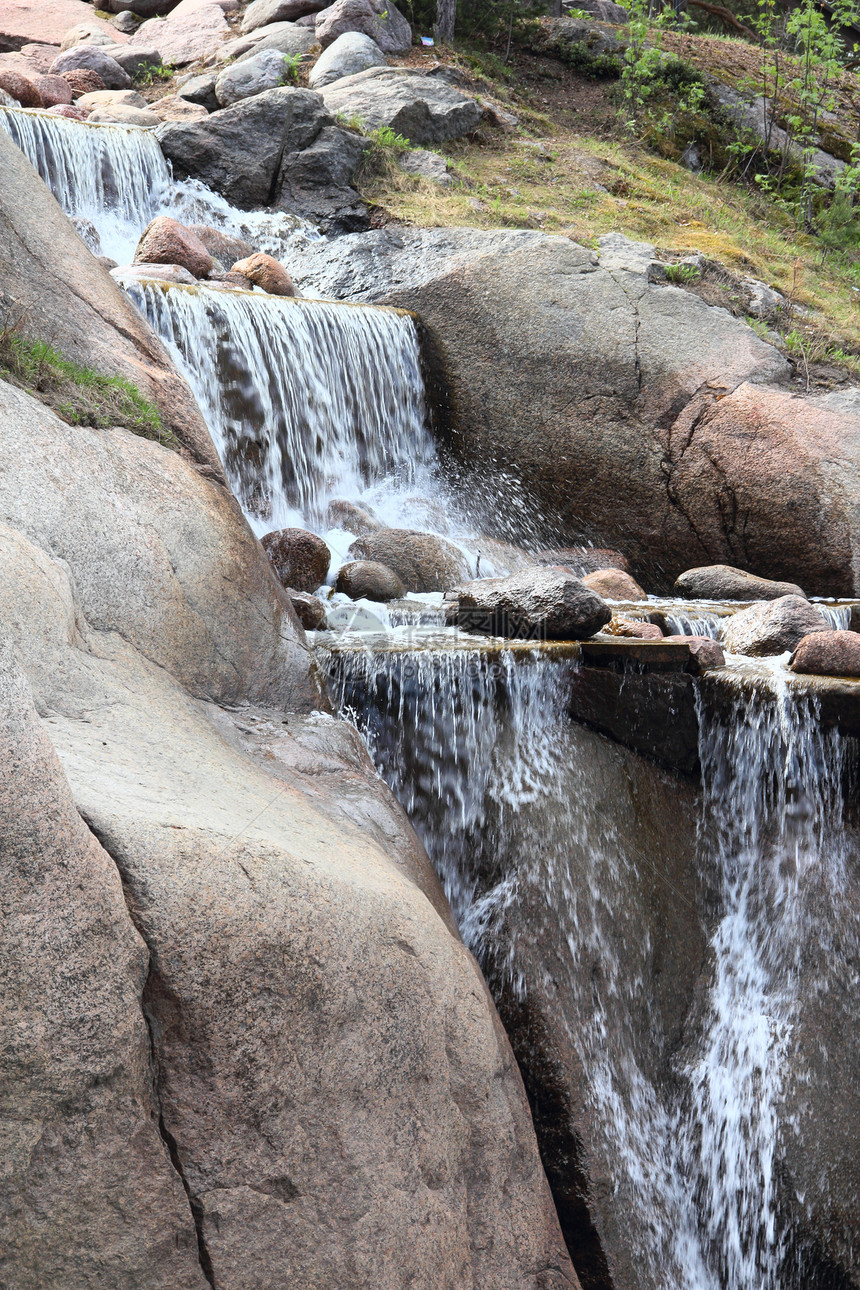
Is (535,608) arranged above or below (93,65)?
below

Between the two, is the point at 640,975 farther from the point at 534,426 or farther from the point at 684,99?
the point at 684,99

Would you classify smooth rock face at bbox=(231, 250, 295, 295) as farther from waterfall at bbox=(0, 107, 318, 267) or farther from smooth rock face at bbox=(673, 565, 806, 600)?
smooth rock face at bbox=(673, 565, 806, 600)

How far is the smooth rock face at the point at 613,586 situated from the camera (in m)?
7.10

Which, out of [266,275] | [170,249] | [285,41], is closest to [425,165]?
[285,41]

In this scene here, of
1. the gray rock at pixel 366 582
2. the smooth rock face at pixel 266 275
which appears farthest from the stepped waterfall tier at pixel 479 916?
the smooth rock face at pixel 266 275

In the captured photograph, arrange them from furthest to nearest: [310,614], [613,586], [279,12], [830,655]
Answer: [279,12], [613,586], [310,614], [830,655]

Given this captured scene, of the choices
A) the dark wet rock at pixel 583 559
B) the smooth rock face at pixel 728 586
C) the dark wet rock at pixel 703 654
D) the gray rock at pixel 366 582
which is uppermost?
the dark wet rock at pixel 703 654

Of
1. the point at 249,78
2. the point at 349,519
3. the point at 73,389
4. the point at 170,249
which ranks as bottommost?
the point at 349,519

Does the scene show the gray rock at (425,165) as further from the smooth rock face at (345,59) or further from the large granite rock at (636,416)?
the large granite rock at (636,416)

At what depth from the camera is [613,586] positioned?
713 centimetres

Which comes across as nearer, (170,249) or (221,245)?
(170,249)

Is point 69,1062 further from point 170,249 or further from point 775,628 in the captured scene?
point 170,249

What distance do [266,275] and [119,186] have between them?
3051mm

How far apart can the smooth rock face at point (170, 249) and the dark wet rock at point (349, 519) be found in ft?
9.65
